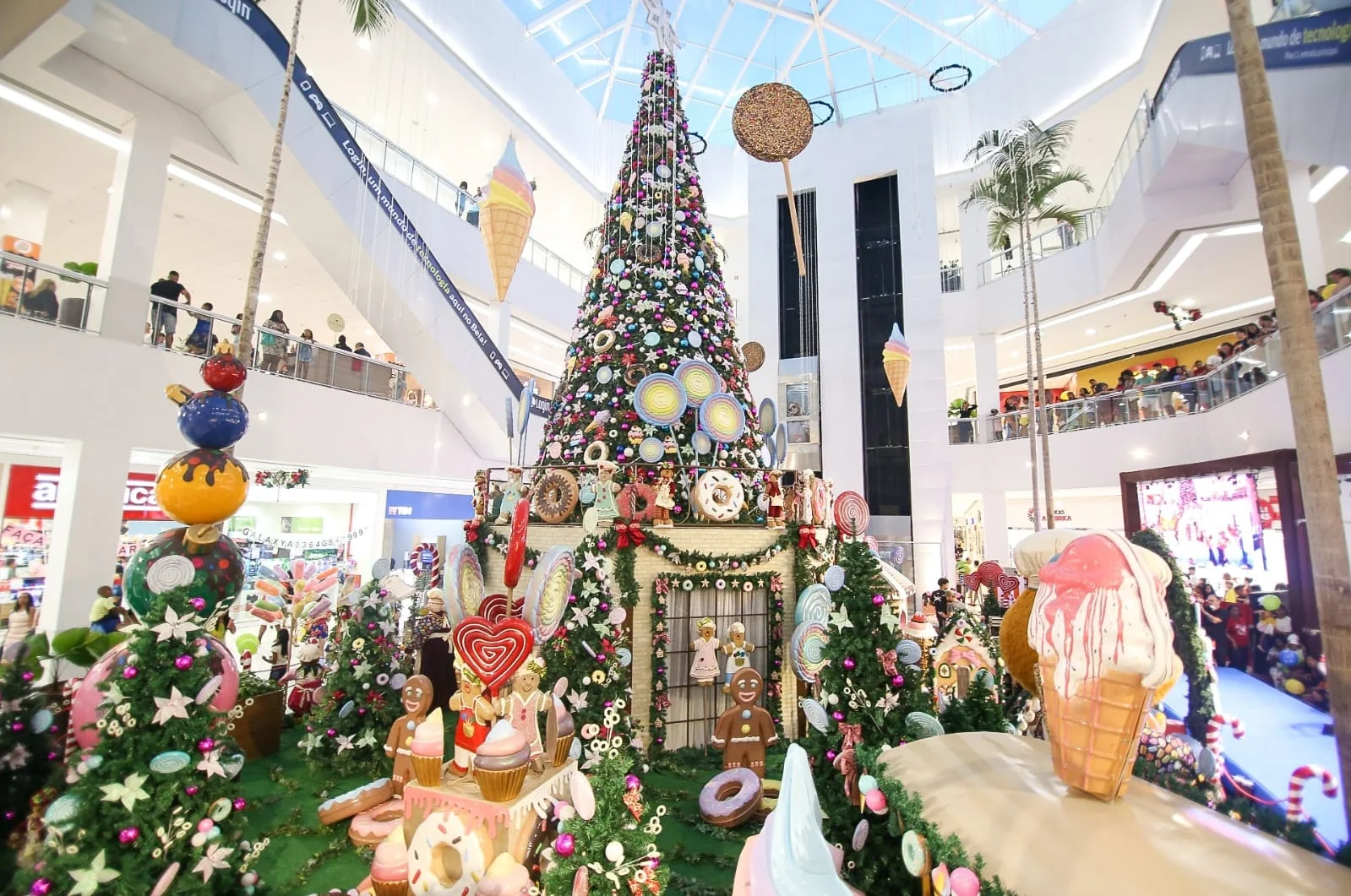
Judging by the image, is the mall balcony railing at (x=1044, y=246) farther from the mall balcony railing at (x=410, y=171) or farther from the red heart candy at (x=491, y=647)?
the red heart candy at (x=491, y=647)

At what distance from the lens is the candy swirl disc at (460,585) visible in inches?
209

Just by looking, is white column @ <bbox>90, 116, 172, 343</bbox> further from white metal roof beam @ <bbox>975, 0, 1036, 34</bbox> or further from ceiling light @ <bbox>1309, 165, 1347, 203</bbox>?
white metal roof beam @ <bbox>975, 0, 1036, 34</bbox>

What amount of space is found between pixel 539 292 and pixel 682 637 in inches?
511

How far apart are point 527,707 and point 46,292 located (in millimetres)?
8076

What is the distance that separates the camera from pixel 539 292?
58.2 ft

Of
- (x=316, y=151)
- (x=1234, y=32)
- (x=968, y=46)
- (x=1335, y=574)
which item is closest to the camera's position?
(x=1335, y=574)

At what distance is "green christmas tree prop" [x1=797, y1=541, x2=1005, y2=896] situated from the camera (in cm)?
414

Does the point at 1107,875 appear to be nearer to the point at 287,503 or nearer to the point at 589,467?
the point at 589,467

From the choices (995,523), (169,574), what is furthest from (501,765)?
(995,523)

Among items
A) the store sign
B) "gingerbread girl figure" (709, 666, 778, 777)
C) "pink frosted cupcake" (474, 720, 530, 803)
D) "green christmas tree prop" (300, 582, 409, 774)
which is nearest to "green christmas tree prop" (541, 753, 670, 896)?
"pink frosted cupcake" (474, 720, 530, 803)

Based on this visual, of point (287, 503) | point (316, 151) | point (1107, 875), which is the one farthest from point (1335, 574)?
point (287, 503)

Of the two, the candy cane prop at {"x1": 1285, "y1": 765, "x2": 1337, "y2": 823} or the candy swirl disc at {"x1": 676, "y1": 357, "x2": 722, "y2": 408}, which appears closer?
the candy cane prop at {"x1": 1285, "y1": 765, "x2": 1337, "y2": 823}

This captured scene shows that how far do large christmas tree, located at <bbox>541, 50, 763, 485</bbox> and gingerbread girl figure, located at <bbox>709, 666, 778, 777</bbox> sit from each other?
278cm

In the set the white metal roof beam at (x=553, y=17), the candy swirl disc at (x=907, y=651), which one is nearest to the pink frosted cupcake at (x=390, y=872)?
the candy swirl disc at (x=907, y=651)
